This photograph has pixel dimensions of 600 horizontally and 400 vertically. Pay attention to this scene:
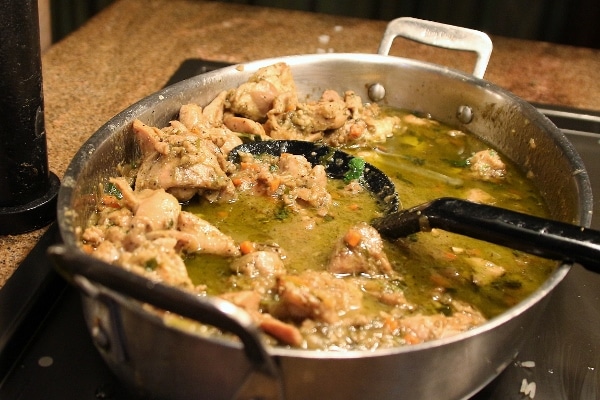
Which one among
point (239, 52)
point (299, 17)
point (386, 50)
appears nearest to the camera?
point (386, 50)

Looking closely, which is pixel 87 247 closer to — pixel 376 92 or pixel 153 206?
pixel 153 206

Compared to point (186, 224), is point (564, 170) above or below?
above

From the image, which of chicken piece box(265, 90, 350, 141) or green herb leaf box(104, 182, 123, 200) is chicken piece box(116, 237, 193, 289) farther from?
chicken piece box(265, 90, 350, 141)

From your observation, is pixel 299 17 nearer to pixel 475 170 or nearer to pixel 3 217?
pixel 475 170

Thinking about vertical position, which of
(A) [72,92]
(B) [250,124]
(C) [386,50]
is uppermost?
(C) [386,50]

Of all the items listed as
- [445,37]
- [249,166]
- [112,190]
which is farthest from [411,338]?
[445,37]

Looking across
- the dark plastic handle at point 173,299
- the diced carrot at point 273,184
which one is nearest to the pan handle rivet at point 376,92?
the diced carrot at point 273,184

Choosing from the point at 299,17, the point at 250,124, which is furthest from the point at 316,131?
the point at 299,17
